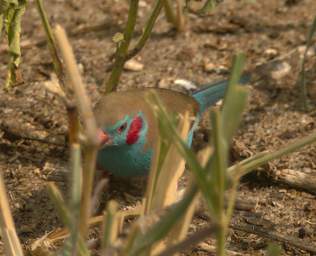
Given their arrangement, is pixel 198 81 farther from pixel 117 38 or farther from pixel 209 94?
pixel 117 38

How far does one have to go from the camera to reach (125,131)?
373 centimetres

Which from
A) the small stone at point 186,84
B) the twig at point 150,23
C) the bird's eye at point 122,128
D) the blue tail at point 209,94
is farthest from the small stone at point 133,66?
the bird's eye at point 122,128

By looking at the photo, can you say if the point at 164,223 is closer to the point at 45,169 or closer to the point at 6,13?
the point at 6,13

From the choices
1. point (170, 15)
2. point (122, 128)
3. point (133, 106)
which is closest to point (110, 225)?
point (122, 128)

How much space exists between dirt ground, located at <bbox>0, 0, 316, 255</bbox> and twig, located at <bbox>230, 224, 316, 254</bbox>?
47mm

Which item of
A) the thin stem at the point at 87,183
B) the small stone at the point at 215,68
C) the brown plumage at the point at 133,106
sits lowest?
the thin stem at the point at 87,183

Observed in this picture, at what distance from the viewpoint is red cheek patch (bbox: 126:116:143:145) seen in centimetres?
377

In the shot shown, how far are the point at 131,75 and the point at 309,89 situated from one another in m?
1.06

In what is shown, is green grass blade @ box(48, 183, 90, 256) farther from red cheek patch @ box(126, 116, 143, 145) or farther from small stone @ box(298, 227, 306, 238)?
red cheek patch @ box(126, 116, 143, 145)

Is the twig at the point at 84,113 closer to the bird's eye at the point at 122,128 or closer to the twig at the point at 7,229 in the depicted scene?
the twig at the point at 7,229

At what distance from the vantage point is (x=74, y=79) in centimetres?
189

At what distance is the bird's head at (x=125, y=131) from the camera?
12.0 feet

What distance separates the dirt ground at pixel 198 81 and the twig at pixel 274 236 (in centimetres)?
5

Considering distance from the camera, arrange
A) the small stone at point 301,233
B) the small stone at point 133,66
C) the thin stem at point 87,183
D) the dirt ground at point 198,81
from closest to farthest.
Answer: the thin stem at point 87,183 < the small stone at point 301,233 < the dirt ground at point 198,81 < the small stone at point 133,66
